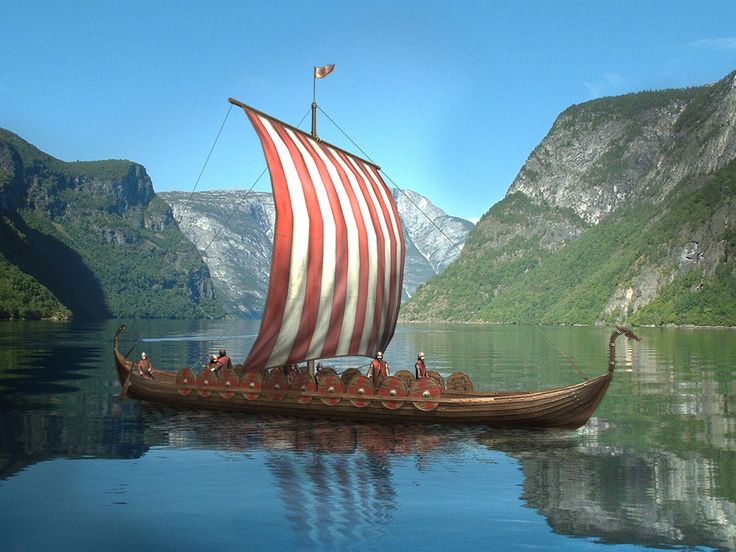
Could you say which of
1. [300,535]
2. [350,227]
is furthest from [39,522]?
[350,227]

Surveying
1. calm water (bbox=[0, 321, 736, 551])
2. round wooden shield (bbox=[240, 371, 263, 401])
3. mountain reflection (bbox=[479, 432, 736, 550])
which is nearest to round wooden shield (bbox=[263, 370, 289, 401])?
round wooden shield (bbox=[240, 371, 263, 401])

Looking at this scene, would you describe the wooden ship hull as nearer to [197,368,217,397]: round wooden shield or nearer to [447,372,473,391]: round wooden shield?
[197,368,217,397]: round wooden shield

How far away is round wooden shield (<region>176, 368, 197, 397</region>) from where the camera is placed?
35.7m

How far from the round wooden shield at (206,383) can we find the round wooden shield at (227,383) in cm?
34

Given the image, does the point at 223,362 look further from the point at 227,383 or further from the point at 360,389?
the point at 360,389

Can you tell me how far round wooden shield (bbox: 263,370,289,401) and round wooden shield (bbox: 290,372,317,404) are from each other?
374 millimetres

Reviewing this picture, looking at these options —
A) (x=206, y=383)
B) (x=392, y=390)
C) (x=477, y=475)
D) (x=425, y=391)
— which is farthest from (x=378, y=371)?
(x=477, y=475)

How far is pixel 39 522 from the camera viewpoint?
57.0ft

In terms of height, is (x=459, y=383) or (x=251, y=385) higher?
(x=459, y=383)

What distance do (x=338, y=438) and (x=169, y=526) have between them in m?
11.5

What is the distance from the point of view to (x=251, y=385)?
33.8 m

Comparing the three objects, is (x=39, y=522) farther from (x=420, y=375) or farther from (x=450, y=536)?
(x=420, y=375)

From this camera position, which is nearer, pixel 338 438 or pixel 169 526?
pixel 169 526

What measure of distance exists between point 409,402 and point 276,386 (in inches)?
222
